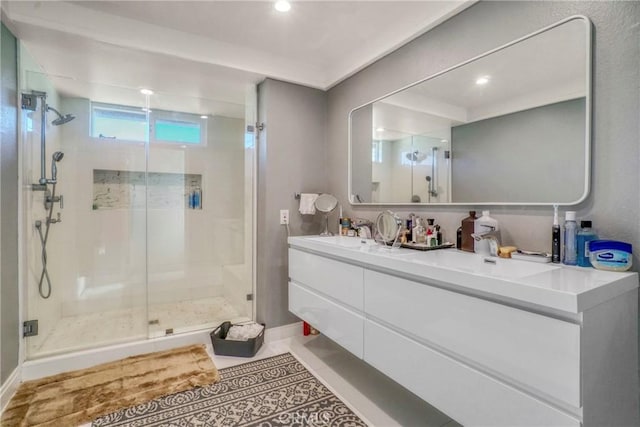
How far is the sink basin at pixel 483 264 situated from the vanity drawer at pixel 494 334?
11 centimetres

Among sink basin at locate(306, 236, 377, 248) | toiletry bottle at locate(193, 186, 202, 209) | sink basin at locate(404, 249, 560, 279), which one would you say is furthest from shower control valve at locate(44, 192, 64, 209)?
→ sink basin at locate(404, 249, 560, 279)

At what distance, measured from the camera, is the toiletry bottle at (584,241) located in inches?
47.8

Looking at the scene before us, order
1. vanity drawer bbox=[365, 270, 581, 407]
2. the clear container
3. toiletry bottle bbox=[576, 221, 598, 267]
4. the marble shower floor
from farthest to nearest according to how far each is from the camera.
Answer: the marble shower floor → toiletry bottle bbox=[576, 221, 598, 267] → the clear container → vanity drawer bbox=[365, 270, 581, 407]

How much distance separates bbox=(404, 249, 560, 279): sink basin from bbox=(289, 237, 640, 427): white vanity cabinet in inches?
0.4

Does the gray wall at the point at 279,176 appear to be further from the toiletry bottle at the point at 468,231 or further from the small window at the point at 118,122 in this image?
the toiletry bottle at the point at 468,231

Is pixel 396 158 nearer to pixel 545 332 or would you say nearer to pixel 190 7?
pixel 545 332

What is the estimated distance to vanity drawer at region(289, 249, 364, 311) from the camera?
1.72 metres

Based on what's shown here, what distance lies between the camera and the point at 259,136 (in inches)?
105

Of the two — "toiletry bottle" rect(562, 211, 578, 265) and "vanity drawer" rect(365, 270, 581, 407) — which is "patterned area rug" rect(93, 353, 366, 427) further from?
"toiletry bottle" rect(562, 211, 578, 265)

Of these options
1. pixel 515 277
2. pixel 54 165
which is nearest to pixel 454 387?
pixel 515 277

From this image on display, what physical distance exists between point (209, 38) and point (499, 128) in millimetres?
2044

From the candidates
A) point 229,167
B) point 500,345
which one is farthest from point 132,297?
point 500,345

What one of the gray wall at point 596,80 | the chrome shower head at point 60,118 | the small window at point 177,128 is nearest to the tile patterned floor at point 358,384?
the gray wall at point 596,80

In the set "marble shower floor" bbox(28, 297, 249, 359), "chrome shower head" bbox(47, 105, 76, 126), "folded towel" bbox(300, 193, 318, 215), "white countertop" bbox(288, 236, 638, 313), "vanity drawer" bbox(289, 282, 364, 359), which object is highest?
"chrome shower head" bbox(47, 105, 76, 126)
